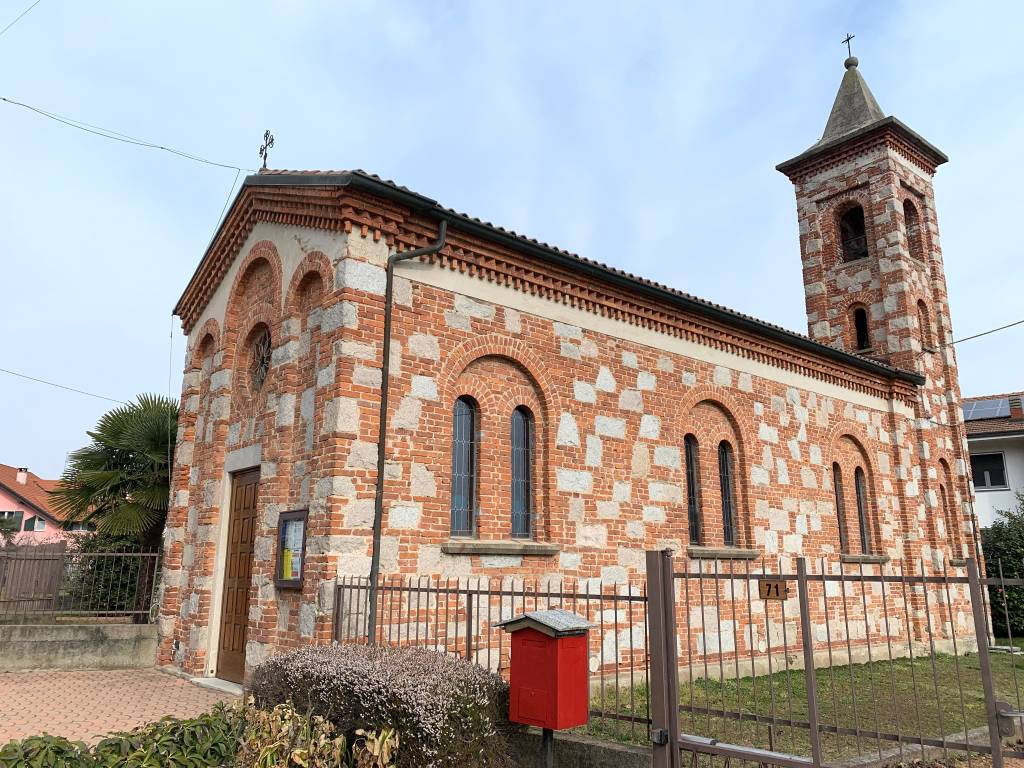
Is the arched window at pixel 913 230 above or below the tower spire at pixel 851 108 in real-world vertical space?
below

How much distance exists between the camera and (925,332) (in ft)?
58.2

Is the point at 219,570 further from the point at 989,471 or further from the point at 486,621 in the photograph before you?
the point at 989,471

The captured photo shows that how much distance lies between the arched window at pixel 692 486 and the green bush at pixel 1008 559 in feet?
42.3

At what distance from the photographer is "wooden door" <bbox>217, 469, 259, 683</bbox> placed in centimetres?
944

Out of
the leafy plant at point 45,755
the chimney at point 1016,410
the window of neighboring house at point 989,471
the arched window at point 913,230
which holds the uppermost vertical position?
the arched window at point 913,230

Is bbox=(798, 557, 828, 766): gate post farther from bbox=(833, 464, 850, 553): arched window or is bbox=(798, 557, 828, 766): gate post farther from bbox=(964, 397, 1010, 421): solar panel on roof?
bbox=(964, 397, 1010, 421): solar panel on roof

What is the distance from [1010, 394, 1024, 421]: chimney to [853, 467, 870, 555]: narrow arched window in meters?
14.6

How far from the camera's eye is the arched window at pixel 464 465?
870cm

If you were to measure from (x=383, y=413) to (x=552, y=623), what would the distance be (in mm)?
3445

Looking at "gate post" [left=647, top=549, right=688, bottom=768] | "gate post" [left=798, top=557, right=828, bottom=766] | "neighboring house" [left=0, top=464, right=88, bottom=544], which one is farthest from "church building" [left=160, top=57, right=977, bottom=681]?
"neighboring house" [left=0, top=464, right=88, bottom=544]

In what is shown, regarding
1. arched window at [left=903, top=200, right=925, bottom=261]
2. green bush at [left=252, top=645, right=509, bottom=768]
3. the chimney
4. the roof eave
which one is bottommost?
green bush at [left=252, top=645, right=509, bottom=768]

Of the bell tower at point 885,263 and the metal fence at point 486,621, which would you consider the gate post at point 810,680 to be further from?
the bell tower at point 885,263

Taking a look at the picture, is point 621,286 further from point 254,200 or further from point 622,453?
point 254,200

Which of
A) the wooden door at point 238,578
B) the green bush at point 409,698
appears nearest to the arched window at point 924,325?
the wooden door at point 238,578
